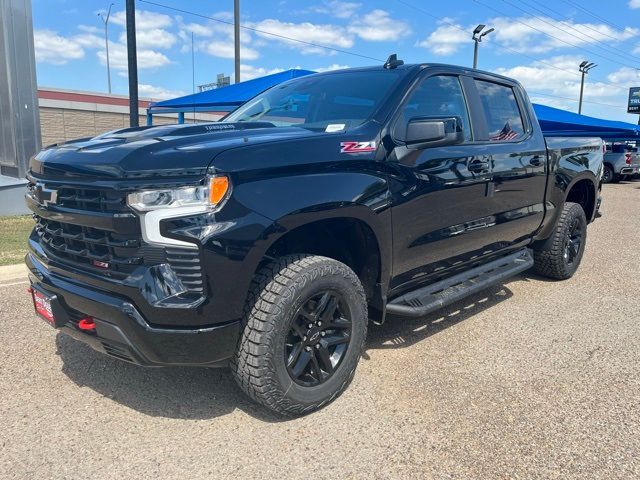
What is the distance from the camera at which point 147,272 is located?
238 cm

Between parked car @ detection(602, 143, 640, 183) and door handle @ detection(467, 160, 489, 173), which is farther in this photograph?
parked car @ detection(602, 143, 640, 183)

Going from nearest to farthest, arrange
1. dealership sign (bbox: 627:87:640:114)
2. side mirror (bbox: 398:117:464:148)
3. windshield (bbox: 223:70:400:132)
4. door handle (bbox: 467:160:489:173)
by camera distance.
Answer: side mirror (bbox: 398:117:464:148), windshield (bbox: 223:70:400:132), door handle (bbox: 467:160:489:173), dealership sign (bbox: 627:87:640:114)

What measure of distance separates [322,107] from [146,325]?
6.53ft

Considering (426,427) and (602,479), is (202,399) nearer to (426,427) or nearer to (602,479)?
(426,427)

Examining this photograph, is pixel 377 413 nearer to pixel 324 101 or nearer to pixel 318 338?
pixel 318 338

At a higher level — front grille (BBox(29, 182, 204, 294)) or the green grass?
front grille (BBox(29, 182, 204, 294))

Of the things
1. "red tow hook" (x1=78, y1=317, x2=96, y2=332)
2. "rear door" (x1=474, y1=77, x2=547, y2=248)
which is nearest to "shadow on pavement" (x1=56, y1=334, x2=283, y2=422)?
"red tow hook" (x1=78, y1=317, x2=96, y2=332)

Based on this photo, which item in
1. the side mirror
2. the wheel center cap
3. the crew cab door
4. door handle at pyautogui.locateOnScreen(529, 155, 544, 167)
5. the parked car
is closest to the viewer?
the wheel center cap

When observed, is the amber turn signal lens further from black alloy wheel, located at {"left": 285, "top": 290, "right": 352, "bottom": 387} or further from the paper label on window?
the paper label on window

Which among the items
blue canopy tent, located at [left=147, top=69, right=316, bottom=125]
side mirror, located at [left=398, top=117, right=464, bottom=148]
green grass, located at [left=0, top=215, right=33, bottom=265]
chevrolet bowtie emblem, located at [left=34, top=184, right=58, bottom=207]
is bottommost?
green grass, located at [left=0, top=215, right=33, bottom=265]

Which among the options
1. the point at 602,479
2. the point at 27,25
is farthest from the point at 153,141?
the point at 27,25

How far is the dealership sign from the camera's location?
4984 centimetres

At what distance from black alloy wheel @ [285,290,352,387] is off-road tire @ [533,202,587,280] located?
323 cm

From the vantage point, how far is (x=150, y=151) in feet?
8.12
